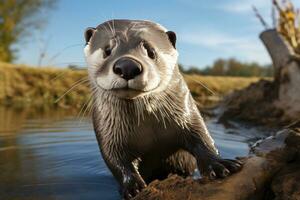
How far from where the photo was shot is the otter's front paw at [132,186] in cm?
230

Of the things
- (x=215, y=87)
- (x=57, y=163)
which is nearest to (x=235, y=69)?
(x=215, y=87)

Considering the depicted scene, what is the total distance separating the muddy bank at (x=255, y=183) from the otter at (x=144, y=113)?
94 mm

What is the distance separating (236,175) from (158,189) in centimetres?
38

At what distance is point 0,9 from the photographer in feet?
66.9

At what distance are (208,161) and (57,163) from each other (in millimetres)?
1872

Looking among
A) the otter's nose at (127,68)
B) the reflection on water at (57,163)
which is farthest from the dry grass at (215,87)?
the otter's nose at (127,68)

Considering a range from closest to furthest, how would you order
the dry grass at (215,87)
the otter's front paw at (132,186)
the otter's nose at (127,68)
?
the otter's nose at (127,68) → the otter's front paw at (132,186) → the dry grass at (215,87)

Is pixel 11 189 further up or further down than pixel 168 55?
further down

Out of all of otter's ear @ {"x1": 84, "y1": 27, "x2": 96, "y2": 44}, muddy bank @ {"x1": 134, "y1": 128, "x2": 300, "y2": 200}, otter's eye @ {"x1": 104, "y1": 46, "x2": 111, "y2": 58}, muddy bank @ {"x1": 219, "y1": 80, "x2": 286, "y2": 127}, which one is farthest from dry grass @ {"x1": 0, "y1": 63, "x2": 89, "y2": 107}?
muddy bank @ {"x1": 134, "y1": 128, "x2": 300, "y2": 200}

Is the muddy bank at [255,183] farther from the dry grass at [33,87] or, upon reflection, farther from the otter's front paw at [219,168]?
the dry grass at [33,87]

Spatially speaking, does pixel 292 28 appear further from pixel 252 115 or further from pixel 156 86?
pixel 156 86

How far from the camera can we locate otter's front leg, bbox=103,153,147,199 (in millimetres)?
2310

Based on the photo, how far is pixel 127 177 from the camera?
2.36m

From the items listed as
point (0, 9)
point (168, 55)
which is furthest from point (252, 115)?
point (0, 9)
